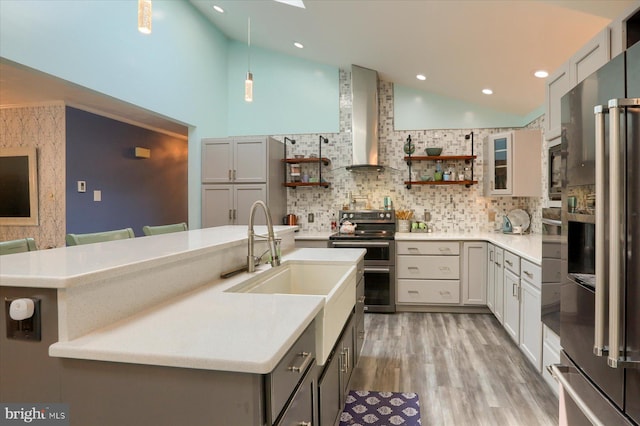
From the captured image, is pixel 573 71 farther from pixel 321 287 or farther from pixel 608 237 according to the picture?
pixel 321 287

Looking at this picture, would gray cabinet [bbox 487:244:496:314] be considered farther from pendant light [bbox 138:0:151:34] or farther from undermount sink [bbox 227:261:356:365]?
pendant light [bbox 138:0:151:34]

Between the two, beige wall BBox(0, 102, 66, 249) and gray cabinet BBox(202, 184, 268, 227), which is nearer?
beige wall BBox(0, 102, 66, 249)

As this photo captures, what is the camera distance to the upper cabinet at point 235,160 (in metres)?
4.53

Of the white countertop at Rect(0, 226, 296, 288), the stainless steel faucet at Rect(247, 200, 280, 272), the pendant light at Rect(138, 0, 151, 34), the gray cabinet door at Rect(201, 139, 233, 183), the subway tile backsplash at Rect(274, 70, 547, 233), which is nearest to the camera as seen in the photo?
the white countertop at Rect(0, 226, 296, 288)

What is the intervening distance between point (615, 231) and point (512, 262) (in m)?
2.27

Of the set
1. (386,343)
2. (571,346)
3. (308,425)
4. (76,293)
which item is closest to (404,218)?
(386,343)

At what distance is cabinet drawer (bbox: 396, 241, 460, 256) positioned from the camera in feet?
13.9

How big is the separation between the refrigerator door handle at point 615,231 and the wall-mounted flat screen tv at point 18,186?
196 inches

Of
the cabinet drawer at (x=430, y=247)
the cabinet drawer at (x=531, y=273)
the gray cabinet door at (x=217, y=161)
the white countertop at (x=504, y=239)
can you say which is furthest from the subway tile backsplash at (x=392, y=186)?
the cabinet drawer at (x=531, y=273)

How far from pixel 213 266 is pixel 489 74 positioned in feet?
10.7

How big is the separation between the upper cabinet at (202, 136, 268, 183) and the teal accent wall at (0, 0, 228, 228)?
141 millimetres

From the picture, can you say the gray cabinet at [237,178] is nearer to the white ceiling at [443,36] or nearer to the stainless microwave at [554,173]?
the white ceiling at [443,36]

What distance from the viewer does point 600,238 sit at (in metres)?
1.10

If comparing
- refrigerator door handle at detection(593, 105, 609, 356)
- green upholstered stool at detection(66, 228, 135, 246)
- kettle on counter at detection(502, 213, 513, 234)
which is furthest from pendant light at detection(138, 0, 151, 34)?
kettle on counter at detection(502, 213, 513, 234)
